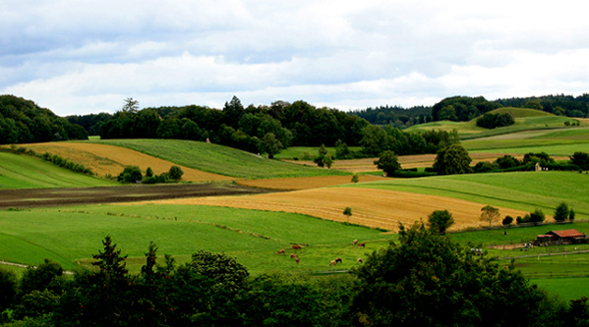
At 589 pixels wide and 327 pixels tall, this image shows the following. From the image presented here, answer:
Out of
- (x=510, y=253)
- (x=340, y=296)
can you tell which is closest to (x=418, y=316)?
(x=340, y=296)

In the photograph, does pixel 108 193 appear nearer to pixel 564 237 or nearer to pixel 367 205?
pixel 367 205

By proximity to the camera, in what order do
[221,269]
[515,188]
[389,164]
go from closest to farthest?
[221,269]
[515,188]
[389,164]

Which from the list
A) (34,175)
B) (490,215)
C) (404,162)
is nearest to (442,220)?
(490,215)

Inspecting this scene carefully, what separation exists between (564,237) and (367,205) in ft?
65.3

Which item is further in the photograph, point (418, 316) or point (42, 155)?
point (42, 155)

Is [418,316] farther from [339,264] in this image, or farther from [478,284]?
[339,264]

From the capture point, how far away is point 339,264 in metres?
37.6

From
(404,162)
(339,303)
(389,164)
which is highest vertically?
(389,164)

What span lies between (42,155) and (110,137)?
50.9 meters

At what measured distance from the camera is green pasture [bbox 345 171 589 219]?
215 feet

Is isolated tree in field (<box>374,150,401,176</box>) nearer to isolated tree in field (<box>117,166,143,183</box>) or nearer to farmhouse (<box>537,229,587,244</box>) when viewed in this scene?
isolated tree in field (<box>117,166,143,183</box>)

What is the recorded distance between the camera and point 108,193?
242 ft

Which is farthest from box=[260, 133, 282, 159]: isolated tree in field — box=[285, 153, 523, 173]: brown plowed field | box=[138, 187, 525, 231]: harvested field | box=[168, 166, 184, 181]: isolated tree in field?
box=[138, 187, 525, 231]: harvested field

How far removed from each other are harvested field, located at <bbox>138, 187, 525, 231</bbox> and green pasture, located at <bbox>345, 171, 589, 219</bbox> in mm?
3859
